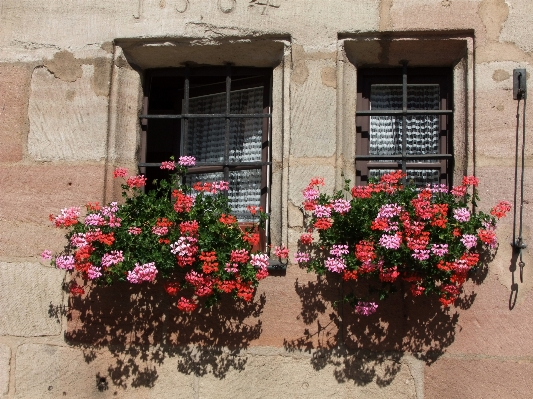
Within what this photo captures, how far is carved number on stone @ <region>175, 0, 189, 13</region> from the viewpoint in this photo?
371 cm

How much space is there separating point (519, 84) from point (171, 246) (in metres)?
1.91

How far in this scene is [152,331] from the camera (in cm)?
348

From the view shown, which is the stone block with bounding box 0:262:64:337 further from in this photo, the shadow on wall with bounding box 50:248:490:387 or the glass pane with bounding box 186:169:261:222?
the glass pane with bounding box 186:169:261:222

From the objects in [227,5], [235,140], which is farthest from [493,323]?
[227,5]

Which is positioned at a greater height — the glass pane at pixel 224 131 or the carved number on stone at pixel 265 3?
the carved number on stone at pixel 265 3

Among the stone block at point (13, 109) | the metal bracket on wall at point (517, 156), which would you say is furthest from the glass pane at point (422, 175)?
the stone block at point (13, 109)

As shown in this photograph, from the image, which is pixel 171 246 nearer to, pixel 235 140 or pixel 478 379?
pixel 235 140

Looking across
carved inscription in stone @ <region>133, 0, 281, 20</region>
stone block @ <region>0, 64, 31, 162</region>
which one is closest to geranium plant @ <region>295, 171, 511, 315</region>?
carved inscription in stone @ <region>133, 0, 281, 20</region>

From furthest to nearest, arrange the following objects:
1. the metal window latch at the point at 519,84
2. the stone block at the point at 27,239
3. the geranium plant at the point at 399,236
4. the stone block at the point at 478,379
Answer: the stone block at the point at 27,239 → the metal window latch at the point at 519,84 → the stone block at the point at 478,379 → the geranium plant at the point at 399,236

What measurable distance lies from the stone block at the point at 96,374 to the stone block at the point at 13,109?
106cm

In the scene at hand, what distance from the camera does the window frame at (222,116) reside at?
374cm

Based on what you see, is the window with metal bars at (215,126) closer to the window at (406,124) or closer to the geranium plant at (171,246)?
the geranium plant at (171,246)

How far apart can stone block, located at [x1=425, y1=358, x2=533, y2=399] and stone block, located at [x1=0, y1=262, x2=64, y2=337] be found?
1946 millimetres

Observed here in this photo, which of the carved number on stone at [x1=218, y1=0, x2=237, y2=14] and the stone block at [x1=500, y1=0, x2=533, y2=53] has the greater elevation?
the carved number on stone at [x1=218, y1=0, x2=237, y2=14]
